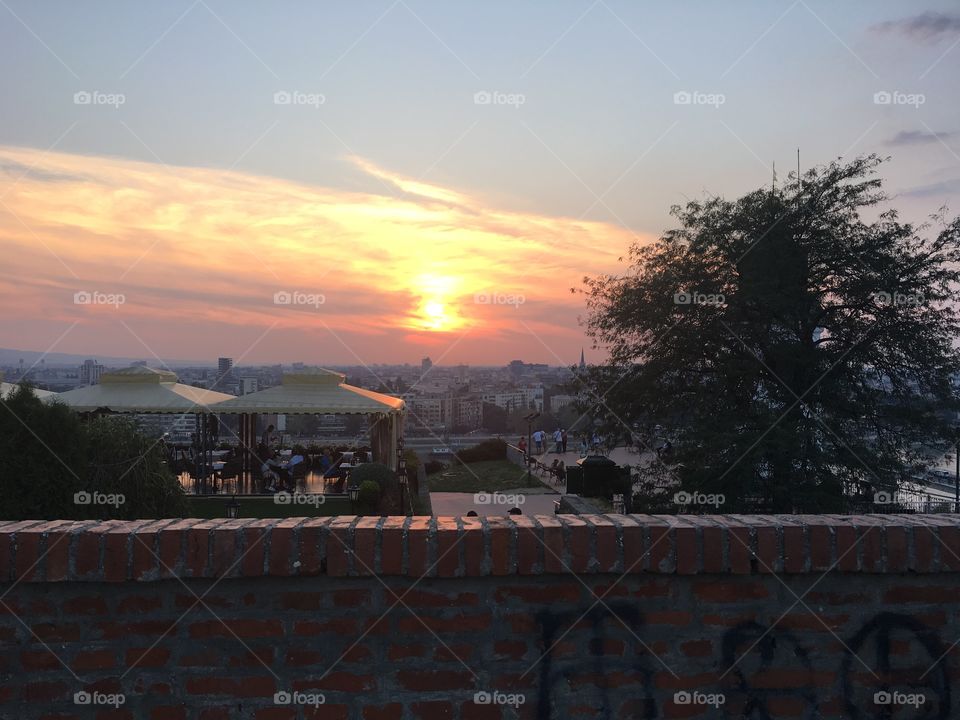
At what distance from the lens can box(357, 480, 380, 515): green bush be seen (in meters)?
16.0

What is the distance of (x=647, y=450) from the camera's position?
19.5m

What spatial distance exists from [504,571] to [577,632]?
0.37 meters

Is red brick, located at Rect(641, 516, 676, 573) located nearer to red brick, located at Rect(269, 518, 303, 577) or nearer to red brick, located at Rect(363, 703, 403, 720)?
red brick, located at Rect(363, 703, 403, 720)

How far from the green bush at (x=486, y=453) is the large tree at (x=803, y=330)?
1718 cm

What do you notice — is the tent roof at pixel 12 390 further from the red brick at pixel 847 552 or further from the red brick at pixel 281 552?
the red brick at pixel 847 552

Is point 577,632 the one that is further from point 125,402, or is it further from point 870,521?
point 125,402

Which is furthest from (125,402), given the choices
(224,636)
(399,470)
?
(224,636)

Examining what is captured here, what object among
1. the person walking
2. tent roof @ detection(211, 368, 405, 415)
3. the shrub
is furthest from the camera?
the person walking

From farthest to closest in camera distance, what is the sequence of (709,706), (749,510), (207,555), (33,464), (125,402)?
1. (125,402)
2. (749,510)
3. (33,464)
4. (709,706)
5. (207,555)
